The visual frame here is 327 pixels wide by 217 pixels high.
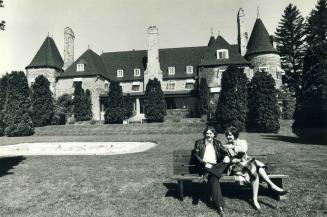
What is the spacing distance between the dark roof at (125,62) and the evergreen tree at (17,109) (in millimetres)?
15961

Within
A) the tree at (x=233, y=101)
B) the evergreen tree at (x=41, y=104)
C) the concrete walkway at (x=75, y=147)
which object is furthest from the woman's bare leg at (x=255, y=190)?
the evergreen tree at (x=41, y=104)

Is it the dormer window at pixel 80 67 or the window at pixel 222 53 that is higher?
the window at pixel 222 53

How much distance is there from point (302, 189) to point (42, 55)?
44.5 meters

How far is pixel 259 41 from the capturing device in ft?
134

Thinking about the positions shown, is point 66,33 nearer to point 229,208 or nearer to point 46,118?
point 46,118

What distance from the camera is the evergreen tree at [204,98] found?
117ft

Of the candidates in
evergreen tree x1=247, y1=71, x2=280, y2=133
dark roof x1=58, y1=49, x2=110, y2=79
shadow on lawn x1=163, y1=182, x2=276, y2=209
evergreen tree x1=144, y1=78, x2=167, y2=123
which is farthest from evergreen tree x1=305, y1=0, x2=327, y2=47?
shadow on lawn x1=163, y1=182, x2=276, y2=209

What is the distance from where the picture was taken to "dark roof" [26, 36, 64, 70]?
44.8 m

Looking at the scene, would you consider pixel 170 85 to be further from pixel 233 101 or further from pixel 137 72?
pixel 233 101

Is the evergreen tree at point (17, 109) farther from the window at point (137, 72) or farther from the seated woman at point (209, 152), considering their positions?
the seated woman at point (209, 152)

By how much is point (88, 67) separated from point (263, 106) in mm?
26069

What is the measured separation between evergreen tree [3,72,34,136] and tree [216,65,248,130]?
17.5 meters

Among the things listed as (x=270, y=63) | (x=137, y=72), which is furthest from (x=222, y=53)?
(x=137, y=72)

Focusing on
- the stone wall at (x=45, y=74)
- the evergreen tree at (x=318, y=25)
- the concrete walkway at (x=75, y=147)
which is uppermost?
the evergreen tree at (x=318, y=25)
